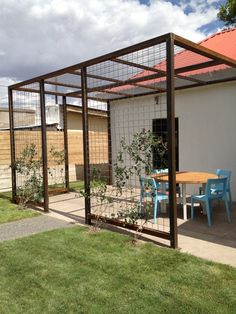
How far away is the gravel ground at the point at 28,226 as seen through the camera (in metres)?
5.50

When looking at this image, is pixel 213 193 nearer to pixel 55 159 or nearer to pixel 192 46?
pixel 192 46

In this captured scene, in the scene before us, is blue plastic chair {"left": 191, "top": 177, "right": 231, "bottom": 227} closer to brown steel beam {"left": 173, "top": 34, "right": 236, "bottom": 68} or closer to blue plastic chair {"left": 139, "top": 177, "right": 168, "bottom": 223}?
blue plastic chair {"left": 139, "top": 177, "right": 168, "bottom": 223}

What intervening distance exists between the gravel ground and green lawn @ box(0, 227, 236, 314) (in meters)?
0.60

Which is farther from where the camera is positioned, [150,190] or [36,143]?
[36,143]

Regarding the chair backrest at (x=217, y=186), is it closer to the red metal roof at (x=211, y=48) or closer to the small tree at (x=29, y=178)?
the red metal roof at (x=211, y=48)

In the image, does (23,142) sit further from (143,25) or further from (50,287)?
(50,287)

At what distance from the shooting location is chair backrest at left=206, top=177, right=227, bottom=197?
577 cm

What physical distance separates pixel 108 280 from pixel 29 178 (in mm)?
5103

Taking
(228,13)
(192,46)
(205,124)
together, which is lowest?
(205,124)

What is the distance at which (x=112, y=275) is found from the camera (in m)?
3.68

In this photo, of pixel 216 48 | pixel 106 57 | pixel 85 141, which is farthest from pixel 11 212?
pixel 216 48

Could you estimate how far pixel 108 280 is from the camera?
11.6ft

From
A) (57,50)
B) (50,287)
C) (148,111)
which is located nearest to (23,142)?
(148,111)

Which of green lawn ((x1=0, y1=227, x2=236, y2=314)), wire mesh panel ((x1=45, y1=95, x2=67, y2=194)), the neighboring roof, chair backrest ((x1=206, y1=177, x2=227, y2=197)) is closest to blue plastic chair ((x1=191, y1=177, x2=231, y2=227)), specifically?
chair backrest ((x1=206, y1=177, x2=227, y2=197))
